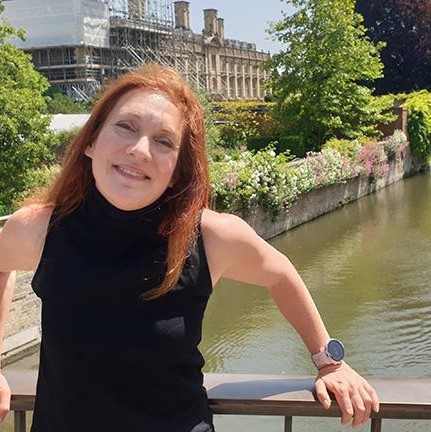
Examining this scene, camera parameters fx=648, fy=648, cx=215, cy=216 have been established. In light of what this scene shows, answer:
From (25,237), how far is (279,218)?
13.8m

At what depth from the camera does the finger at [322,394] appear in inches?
58.6

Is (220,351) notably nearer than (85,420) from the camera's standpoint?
No

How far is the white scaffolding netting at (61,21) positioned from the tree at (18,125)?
29232mm

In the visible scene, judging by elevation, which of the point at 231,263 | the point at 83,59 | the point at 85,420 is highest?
the point at 83,59

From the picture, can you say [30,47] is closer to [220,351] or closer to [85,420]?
[220,351]

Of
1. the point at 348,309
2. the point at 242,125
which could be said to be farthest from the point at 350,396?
the point at 242,125

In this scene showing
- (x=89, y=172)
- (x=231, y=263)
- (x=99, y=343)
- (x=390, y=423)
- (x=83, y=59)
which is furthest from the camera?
(x=83, y=59)

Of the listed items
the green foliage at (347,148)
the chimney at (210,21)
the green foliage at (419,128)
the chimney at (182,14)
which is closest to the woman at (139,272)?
the green foliage at (347,148)

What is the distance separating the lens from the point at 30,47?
1666 inches

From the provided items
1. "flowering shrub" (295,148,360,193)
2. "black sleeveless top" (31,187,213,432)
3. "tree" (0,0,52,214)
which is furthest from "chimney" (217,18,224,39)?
"black sleeveless top" (31,187,213,432)

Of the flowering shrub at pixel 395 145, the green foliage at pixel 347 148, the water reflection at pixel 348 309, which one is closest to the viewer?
the water reflection at pixel 348 309

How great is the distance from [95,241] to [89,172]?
0.25 metres

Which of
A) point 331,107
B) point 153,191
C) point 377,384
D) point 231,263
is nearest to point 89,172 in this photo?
point 153,191

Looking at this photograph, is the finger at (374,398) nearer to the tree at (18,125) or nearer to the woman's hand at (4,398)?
the woman's hand at (4,398)
